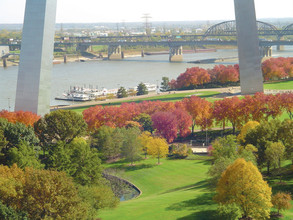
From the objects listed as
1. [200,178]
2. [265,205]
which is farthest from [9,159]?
[265,205]

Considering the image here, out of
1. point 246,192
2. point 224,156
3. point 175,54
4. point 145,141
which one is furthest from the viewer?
point 175,54

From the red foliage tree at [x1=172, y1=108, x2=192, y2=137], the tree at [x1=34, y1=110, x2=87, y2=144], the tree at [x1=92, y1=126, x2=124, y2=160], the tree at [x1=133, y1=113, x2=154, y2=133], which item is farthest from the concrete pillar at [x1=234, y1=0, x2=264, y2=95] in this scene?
the tree at [x1=34, y1=110, x2=87, y2=144]

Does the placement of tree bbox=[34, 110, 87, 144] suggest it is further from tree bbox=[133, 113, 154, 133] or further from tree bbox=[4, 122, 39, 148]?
tree bbox=[133, 113, 154, 133]

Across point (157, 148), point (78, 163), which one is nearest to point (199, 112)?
point (157, 148)

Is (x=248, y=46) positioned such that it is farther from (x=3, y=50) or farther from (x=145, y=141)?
(x=3, y=50)

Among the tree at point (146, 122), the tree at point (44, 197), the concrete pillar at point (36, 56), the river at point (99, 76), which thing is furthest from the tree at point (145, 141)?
the river at point (99, 76)

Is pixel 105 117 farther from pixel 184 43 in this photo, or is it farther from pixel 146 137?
pixel 184 43
